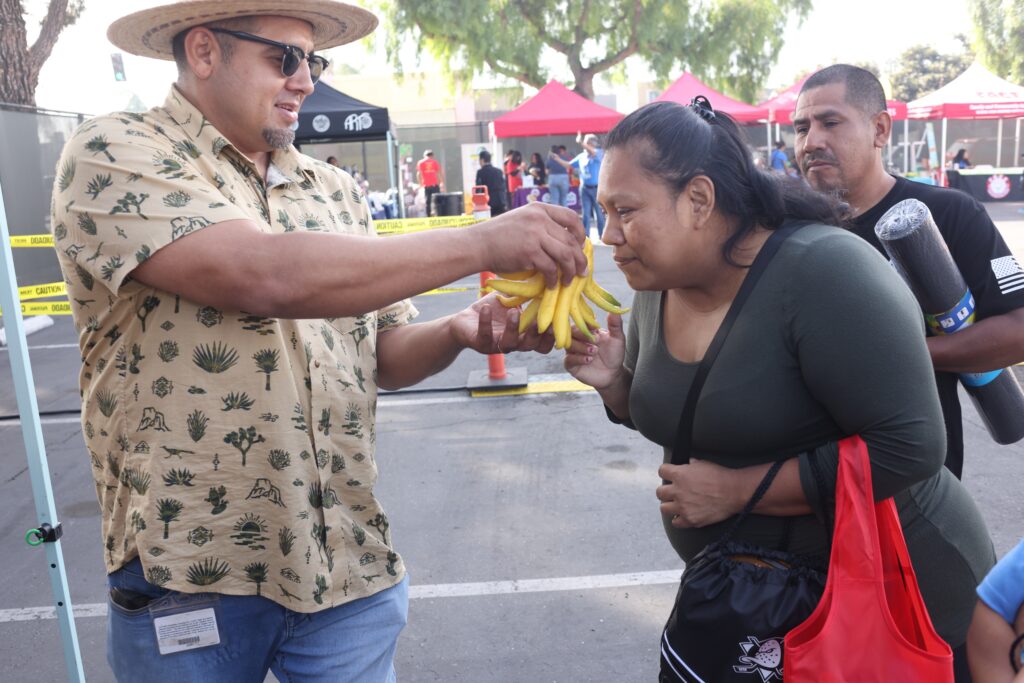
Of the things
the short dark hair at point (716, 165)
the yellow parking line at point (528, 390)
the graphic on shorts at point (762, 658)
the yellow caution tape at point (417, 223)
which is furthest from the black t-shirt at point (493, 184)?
the graphic on shorts at point (762, 658)

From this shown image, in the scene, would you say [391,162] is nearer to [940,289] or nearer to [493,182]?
[493,182]

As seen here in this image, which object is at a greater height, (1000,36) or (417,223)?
(1000,36)

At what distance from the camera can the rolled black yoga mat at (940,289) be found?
244 centimetres

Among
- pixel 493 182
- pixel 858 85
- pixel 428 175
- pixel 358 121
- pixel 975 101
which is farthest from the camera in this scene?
pixel 975 101

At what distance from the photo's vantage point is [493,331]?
8.20 feet

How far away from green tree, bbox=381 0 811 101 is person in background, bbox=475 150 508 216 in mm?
16502

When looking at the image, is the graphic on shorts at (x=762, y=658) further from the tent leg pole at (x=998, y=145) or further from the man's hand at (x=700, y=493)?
the tent leg pole at (x=998, y=145)

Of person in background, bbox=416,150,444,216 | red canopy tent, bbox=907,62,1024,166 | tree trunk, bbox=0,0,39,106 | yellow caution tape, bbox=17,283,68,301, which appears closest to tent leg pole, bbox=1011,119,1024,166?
red canopy tent, bbox=907,62,1024,166

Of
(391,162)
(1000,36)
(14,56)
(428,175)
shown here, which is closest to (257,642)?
(391,162)

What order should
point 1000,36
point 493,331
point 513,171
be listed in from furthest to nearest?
point 1000,36, point 513,171, point 493,331

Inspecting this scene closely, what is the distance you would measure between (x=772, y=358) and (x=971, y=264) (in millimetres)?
1300

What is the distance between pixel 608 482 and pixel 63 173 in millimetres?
4284

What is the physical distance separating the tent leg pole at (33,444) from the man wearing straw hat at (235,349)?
42.0 inches

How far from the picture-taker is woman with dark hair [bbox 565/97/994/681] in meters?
1.81
